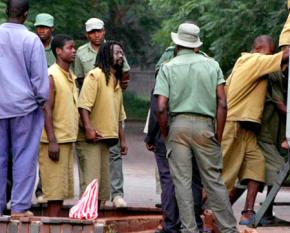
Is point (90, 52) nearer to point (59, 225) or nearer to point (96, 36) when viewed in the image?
point (96, 36)

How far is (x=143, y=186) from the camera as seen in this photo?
53.3 ft

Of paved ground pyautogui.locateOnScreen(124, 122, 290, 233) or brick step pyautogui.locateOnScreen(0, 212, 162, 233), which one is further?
paved ground pyautogui.locateOnScreen(124, 122, 290, 233)

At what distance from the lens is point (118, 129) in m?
10.8

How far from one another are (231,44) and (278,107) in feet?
27.6

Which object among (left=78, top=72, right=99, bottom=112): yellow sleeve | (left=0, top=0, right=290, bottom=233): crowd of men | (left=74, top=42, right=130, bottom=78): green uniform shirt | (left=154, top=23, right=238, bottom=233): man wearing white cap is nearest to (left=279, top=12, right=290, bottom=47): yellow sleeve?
(left=0, top=0, right=290, bottom=233): crowd of men

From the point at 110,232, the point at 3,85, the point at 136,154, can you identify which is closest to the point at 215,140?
the point at 110,232

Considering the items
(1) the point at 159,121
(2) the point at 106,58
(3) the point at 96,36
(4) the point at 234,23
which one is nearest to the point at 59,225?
(1) the point at 159,121

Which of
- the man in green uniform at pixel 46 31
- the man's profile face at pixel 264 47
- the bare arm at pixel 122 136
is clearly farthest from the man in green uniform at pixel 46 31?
the man's profile face at pixel 264 47

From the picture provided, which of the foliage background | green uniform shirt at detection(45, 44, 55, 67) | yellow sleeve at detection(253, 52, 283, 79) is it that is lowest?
the foliage background

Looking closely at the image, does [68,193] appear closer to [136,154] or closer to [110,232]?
[110,232]

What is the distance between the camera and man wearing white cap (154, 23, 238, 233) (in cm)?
902

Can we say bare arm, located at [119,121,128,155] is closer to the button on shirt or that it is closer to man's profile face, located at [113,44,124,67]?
man's profile face, located at [113,44,124,67]

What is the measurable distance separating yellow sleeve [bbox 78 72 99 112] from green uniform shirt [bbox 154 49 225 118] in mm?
1279

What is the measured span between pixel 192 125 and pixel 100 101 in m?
1.58
